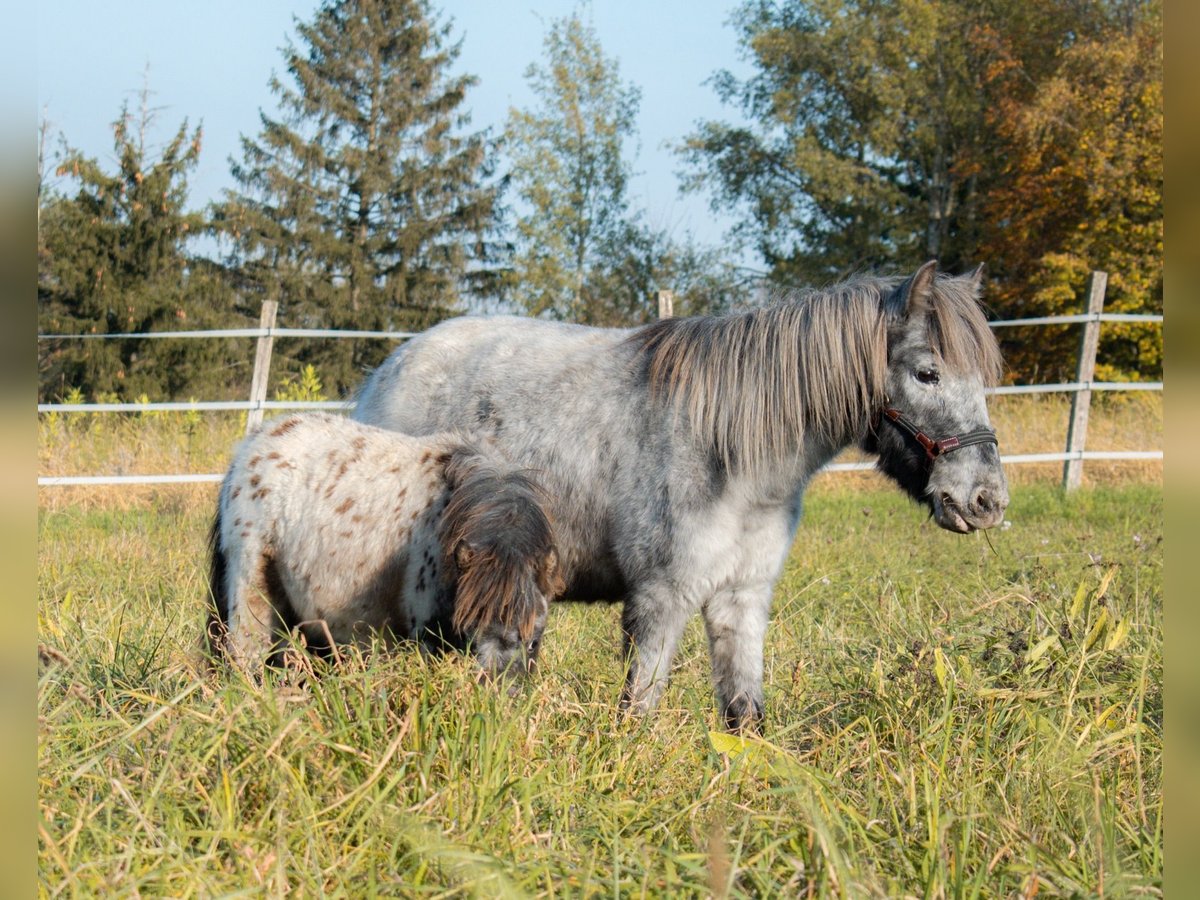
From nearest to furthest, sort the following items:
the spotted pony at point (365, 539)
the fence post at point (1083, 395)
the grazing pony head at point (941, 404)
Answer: the spotted pony at point (365, 539) → the grazing pony head at point (941, 404) → the fence post at point (1083, 395)

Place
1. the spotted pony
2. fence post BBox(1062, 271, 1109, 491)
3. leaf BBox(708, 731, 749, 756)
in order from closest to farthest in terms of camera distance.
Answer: leaf BBox(708, 731, 749, 756) < the spotted pony < fence post BBox(1062, 271, 1109, 491)

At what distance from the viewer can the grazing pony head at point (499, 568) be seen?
3.13 meters

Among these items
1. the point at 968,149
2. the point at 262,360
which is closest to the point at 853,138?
the point at 968,149

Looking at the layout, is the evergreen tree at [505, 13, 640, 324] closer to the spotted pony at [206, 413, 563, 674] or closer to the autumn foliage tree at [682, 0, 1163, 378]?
the autumn foliage tree at [682, 0, 1163, 378]

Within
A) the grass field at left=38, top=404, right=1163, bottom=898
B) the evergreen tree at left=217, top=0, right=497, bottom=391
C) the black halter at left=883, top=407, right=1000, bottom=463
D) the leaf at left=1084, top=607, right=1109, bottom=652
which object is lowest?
the grass field at left=38, top=404, right=1163, bottom=898

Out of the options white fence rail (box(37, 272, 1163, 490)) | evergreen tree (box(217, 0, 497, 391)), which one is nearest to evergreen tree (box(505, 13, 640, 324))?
evergreen tree (box(217, 0, 497, 391))

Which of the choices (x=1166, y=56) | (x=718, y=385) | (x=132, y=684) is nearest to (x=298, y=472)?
(x=132, y=684)

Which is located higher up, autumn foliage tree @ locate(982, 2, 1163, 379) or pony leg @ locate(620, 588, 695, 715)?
autumn foliage tree @ locate(982, 2, 1163, 379)

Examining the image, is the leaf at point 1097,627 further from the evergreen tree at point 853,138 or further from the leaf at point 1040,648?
the evergreen tree at point 853,138

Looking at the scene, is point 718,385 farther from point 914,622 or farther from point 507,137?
point 507,137

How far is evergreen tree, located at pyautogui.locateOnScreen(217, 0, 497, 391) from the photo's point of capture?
1065 inches

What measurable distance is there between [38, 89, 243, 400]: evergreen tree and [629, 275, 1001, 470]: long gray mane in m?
19.4

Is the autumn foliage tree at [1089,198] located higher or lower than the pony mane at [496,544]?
higher

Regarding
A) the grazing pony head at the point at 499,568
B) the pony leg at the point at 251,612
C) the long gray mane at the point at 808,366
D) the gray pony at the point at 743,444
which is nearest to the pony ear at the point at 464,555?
the grazing pony head at the point at 499,568
